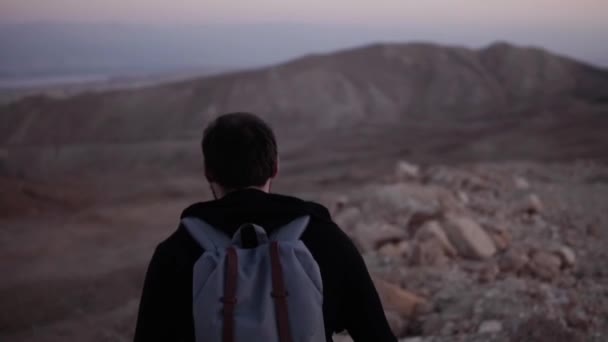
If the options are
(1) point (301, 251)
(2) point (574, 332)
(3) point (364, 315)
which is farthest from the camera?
(2) point (574, 332)

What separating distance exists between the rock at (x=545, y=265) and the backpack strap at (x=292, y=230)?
5943 millimetres

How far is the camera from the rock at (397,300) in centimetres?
537

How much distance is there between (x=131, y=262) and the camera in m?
9.59

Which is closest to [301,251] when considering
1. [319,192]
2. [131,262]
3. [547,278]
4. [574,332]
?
[574,332]

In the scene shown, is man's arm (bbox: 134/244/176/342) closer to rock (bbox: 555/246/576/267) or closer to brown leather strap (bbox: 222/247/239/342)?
brown leather strap (bbox: 222/247/239/342)

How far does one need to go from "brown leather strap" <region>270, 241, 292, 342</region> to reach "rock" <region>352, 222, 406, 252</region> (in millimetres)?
6372

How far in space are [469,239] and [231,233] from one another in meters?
6.50

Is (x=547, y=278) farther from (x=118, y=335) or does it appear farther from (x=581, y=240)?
(x=118, y=335)

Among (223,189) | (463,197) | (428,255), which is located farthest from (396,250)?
(223,189)

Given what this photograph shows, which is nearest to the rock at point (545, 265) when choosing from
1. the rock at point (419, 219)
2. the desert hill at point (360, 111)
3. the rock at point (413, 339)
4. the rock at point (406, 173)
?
the rock at point (419, 219)

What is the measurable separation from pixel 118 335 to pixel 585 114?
26876mm

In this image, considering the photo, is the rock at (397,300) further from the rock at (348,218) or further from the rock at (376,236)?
the rock at (348,218)

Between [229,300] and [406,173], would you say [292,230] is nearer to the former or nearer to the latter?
[229,300]

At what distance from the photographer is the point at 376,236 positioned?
821 cm
